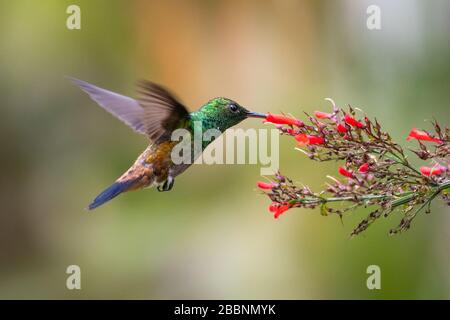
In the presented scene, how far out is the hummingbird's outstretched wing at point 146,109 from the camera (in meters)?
2.73

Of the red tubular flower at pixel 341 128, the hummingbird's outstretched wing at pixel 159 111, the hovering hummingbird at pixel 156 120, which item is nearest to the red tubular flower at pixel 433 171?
the red tubular flower at pixel 341 128

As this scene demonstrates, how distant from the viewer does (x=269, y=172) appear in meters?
2.25

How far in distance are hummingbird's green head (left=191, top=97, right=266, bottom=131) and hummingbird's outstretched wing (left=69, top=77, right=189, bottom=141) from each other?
0.11 meters

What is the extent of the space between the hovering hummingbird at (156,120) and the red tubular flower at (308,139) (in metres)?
0.58

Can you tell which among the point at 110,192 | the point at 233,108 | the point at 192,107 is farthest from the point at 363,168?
the point at 192,107

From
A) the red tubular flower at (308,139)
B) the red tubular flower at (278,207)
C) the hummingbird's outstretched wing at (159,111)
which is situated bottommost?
the red tubular flower at (278,207)

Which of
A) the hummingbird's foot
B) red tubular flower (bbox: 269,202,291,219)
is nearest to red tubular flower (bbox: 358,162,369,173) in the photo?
red tubular flower (bbox: 269,202,291,219)

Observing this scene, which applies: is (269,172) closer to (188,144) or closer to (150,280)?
(188,144)

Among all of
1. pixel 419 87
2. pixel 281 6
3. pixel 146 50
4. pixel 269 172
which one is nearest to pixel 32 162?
pixel 146 50

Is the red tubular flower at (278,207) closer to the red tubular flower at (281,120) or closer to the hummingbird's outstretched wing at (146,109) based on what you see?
the red tubular flower at (281,120)

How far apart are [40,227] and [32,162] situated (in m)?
0.71

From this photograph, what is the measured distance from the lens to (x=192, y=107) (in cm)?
680

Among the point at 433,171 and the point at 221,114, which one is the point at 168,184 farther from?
the point at 433,171

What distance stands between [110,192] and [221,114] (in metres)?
0.63
